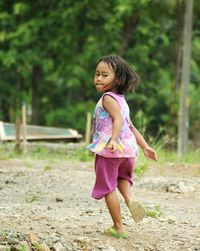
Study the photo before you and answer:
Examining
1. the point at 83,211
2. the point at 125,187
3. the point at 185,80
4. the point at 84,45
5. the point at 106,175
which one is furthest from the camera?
the point at 84,45

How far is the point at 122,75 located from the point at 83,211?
167 centimetres

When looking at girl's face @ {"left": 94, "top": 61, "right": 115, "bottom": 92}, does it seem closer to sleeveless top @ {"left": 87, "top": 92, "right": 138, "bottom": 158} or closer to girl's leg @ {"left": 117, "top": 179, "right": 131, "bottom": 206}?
sleeveless top @ {"left": 87, "top": 92, "right": 138, "bottom": 158}

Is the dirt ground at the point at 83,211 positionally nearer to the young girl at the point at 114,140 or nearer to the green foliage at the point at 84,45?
the young girl at the point at 114,140

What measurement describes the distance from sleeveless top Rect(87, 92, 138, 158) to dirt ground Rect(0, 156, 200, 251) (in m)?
0.64

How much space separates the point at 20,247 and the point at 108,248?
65 centimetres

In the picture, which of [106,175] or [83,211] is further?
[83,211]

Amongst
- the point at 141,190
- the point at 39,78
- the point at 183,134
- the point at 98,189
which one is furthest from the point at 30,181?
the point at 39,78

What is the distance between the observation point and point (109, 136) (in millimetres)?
5840

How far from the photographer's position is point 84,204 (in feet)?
25.0

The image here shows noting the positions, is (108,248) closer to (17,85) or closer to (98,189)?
(98,189)

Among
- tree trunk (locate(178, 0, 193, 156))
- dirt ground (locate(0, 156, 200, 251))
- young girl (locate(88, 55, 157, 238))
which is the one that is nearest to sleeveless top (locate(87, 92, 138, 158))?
young girl (locate(88, 55, 157, 238))

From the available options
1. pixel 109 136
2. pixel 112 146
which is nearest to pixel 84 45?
pixel 109 136

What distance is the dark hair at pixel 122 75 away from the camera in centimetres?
596

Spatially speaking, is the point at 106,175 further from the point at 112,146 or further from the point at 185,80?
the point at 185,80
